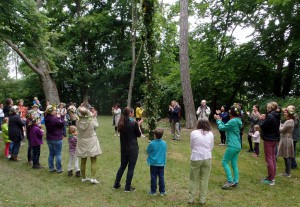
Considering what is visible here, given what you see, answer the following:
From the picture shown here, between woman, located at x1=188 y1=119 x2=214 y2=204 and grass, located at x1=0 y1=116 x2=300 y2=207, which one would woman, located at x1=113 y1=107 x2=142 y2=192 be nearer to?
grass, located at x1=0 y1=116 x2=300 y2=207

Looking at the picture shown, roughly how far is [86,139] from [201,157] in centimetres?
278

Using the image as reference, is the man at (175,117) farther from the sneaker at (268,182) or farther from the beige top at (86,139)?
the beige top at (86,139)

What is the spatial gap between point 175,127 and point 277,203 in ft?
21.5

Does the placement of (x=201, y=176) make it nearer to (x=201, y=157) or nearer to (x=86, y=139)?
(x=201, y=157)

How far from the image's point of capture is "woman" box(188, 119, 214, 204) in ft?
18.4

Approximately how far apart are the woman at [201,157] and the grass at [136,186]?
1.29 feet

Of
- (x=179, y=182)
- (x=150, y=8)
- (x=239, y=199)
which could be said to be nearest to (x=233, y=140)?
(x=239, y=199)

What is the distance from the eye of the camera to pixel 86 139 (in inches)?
265

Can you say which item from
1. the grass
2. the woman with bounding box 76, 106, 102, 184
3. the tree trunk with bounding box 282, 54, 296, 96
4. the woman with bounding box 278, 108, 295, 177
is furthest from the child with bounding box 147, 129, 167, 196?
the tree trunk with bounding box 282, 54, 296, 96

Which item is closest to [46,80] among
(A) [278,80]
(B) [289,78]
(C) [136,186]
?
(C) [136,186]

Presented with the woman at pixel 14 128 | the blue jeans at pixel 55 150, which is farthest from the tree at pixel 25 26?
the blue jeans at pixel 55 150

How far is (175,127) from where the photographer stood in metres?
12.2

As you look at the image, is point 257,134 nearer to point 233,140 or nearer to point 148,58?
point 233,140

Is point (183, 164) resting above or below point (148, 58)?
below
